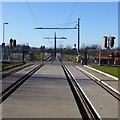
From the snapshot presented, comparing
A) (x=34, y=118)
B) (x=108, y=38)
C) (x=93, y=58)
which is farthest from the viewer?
(x=93, y=58)

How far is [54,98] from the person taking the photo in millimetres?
15164

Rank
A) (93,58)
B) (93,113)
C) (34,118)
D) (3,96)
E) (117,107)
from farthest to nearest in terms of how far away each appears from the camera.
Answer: (93,58) < (3,96) < (117,107) < (93,113) < (34,118)

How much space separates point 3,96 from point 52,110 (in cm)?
396

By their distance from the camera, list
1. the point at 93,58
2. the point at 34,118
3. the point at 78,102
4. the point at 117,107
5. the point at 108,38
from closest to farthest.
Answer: the point at 34,118
the point at 117,107
the point at 78,102
the point at 108,38
the point at 93,58

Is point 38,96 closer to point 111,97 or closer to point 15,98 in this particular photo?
point 15,98

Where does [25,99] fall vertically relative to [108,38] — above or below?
below

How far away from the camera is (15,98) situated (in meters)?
14.7

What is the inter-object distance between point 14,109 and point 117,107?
3.42 meters

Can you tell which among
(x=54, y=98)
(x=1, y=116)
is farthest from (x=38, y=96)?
(x=1, y=116)

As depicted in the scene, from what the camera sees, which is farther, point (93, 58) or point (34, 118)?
point (93, 58)

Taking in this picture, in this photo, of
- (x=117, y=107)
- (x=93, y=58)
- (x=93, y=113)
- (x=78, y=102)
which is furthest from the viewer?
(x=93, y=58)

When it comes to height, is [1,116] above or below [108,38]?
below

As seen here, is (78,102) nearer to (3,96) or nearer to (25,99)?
(25,99)

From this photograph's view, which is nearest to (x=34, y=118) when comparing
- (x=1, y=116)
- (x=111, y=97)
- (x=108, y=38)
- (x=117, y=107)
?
(x=1, y=116)
